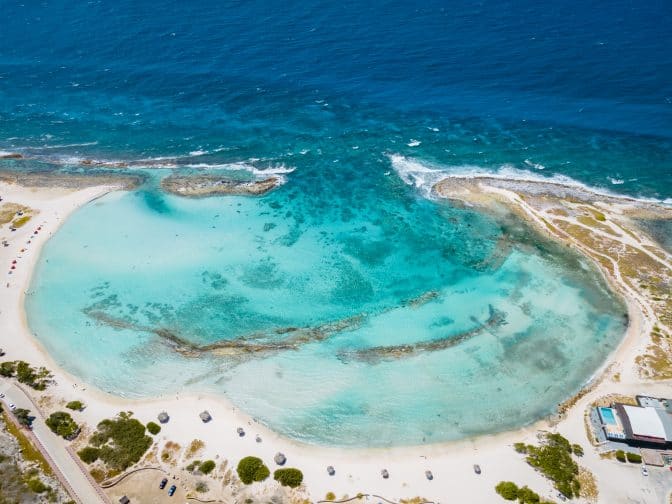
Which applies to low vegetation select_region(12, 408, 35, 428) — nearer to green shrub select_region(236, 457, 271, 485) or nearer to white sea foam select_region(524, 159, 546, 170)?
green shrub select_region(236, 457, 271, 485)

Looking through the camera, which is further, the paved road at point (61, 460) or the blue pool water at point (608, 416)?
the blue pool water at point (608, 416)

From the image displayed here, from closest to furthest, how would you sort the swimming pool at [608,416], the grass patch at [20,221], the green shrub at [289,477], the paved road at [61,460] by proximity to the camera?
1. the paved road at [61,460]
2. the green shrub at [289,477]
3. the swimming pool at [608,416]
4. the grass patch at [20,221]

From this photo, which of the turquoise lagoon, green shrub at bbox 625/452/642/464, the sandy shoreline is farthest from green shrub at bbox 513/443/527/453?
green shrub at bbox 625/452/642/464

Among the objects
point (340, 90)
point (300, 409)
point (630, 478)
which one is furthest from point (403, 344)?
point (340, 90)

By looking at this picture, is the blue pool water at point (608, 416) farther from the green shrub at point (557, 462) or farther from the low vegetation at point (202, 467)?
the low vegetation at point (202, 467)

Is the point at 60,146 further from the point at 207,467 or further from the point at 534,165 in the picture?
the point at 534,165

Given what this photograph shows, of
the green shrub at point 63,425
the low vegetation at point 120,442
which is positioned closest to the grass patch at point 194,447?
the low vegetation at point 120,442

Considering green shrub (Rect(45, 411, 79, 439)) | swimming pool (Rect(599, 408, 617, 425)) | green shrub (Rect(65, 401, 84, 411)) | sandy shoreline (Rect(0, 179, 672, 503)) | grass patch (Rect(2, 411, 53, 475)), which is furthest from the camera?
green shrub (Rect(65, 401, 84, 411))
